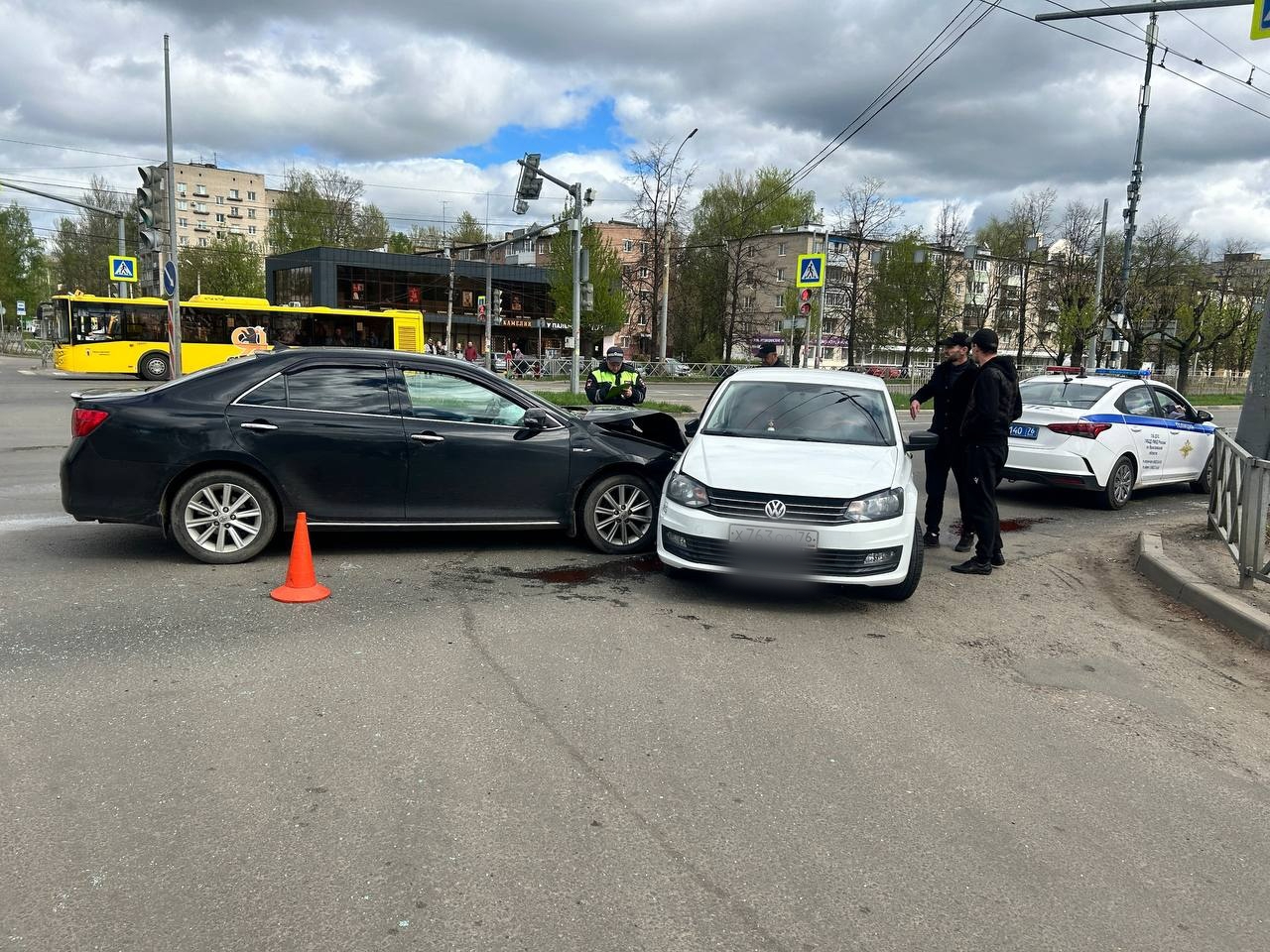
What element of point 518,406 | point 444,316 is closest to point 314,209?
point 444,316

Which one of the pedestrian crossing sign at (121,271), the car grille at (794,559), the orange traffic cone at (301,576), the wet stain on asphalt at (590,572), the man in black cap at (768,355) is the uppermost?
the pedestrian crossing sign at (121,271)

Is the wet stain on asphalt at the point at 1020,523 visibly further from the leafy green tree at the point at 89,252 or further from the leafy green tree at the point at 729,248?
the leafy green tree at the point at 89,252

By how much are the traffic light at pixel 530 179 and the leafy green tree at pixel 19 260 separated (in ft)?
191

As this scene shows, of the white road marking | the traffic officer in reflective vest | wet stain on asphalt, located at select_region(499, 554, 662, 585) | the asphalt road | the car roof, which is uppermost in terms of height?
the car roof

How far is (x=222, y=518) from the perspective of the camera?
21.3ft

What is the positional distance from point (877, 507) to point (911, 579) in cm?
67

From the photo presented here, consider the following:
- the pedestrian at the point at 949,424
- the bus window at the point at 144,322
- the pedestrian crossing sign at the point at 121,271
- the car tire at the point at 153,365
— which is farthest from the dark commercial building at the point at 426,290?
the pedestrian at the point at 949,424

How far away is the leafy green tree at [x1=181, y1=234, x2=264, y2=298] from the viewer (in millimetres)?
64062

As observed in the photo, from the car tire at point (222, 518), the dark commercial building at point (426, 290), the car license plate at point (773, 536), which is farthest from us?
the dark commercial building at point (426, 290)

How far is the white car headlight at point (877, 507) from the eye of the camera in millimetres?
5812

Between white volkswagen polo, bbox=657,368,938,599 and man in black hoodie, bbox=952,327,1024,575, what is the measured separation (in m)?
0.86

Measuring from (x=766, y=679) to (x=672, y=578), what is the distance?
1.88 meters

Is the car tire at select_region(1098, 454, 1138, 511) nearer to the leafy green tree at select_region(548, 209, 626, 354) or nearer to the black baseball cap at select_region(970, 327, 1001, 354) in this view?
the black baseball cap at select_region(970, 327, 1001, 354)

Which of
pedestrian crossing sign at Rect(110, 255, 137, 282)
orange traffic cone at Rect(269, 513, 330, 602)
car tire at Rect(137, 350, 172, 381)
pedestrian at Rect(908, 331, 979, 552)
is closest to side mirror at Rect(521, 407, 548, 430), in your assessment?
orange traffic cone at Rect(269, 513, 330, 602)
